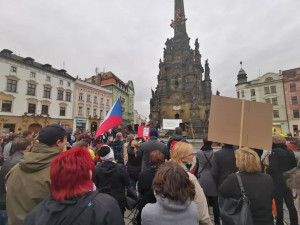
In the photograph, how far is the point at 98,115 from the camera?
35.0 metres

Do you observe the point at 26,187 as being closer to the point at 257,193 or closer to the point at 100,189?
the point at 100,189

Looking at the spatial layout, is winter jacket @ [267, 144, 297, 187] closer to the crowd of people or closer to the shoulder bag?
the crowd of people

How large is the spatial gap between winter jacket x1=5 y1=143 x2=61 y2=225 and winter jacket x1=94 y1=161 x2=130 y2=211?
1009 millimetres

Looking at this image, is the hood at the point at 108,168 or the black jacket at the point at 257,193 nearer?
the black jacket at the point at 257,193

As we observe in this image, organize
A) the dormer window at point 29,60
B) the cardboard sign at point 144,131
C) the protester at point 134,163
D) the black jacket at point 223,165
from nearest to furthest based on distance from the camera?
the black jacket at point 223,165 → the protester at point 134,163 → the cardboard sign at point 144,131 → the dormer window at point 29,60

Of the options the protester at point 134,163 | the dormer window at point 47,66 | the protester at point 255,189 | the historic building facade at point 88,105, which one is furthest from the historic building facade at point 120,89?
the protester at point 255,189

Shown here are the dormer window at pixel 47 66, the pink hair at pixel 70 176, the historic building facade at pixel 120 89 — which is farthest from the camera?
the historic building facade at pixel 120 89

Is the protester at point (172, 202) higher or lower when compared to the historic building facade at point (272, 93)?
lower

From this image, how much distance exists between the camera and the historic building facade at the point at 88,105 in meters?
31.1

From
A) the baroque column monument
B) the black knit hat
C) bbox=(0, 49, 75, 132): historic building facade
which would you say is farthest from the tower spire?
the black knit hat

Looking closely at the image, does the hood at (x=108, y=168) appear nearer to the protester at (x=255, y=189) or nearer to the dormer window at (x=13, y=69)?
the protester at (x=255, y=189)

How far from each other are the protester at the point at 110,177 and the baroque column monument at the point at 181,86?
26855 millimetres

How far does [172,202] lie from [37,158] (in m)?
1.53

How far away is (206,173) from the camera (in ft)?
11.2
